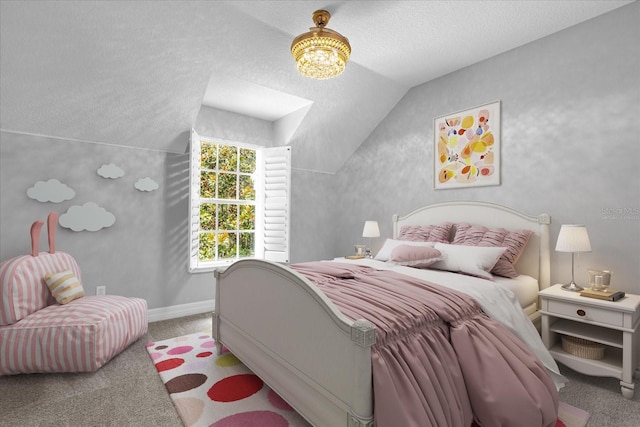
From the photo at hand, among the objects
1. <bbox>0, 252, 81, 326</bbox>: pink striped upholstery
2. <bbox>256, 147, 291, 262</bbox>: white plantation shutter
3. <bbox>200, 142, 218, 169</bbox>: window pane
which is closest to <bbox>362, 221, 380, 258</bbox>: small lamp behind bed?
<bbox>256, 147, 291, 262</bbox>: white plantation shutter

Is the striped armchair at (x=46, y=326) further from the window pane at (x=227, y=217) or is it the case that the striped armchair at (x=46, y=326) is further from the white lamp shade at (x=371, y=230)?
the white lamp shade at (x=371, y=230)

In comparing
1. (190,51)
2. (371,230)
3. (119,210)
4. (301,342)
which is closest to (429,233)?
(371,230)

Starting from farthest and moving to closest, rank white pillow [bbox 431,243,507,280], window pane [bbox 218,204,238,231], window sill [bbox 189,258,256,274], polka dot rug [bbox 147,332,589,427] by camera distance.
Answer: window pane [bbox 218,204,238,231]
window sill [bbox 189,258,256,274]
white pillow [bbox 431,243,507,280]
polka dot rug [bbox 147,332,589,427]

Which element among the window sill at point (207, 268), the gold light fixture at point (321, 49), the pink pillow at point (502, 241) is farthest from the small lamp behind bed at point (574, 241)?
the window sill at point (207, 268)

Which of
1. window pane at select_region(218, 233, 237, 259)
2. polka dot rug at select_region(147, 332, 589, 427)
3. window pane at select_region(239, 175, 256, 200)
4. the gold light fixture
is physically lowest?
polka dot rug at select_region(147, 332, 589, 427)

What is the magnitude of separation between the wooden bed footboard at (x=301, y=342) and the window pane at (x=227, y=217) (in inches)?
75.5

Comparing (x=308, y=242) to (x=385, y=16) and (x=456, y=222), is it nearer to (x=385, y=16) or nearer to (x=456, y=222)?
(x=456, y=222)

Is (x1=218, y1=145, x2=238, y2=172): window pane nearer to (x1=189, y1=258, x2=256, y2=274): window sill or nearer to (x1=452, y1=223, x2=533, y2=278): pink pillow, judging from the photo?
(x1=189, y1=258, x2=256, y2=274): window sill

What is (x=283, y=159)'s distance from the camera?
13.9 ft

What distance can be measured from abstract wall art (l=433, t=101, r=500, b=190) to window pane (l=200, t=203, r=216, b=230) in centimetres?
274

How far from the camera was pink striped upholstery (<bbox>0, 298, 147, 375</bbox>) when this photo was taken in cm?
226

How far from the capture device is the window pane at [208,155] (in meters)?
4.25

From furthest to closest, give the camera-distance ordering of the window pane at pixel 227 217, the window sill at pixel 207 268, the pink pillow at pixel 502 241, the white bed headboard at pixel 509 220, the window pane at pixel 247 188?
1. the window pane at pixel 247 188
2. the window pane at pixel 227 217
3. the window sill at pixel 207 268
4. the white bed headboard at pixel 509 220
5. the pink pillow at pixel 502 241

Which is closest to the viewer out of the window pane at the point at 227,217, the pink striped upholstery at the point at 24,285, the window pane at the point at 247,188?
the pink striped upholstery at the point at 24,285
